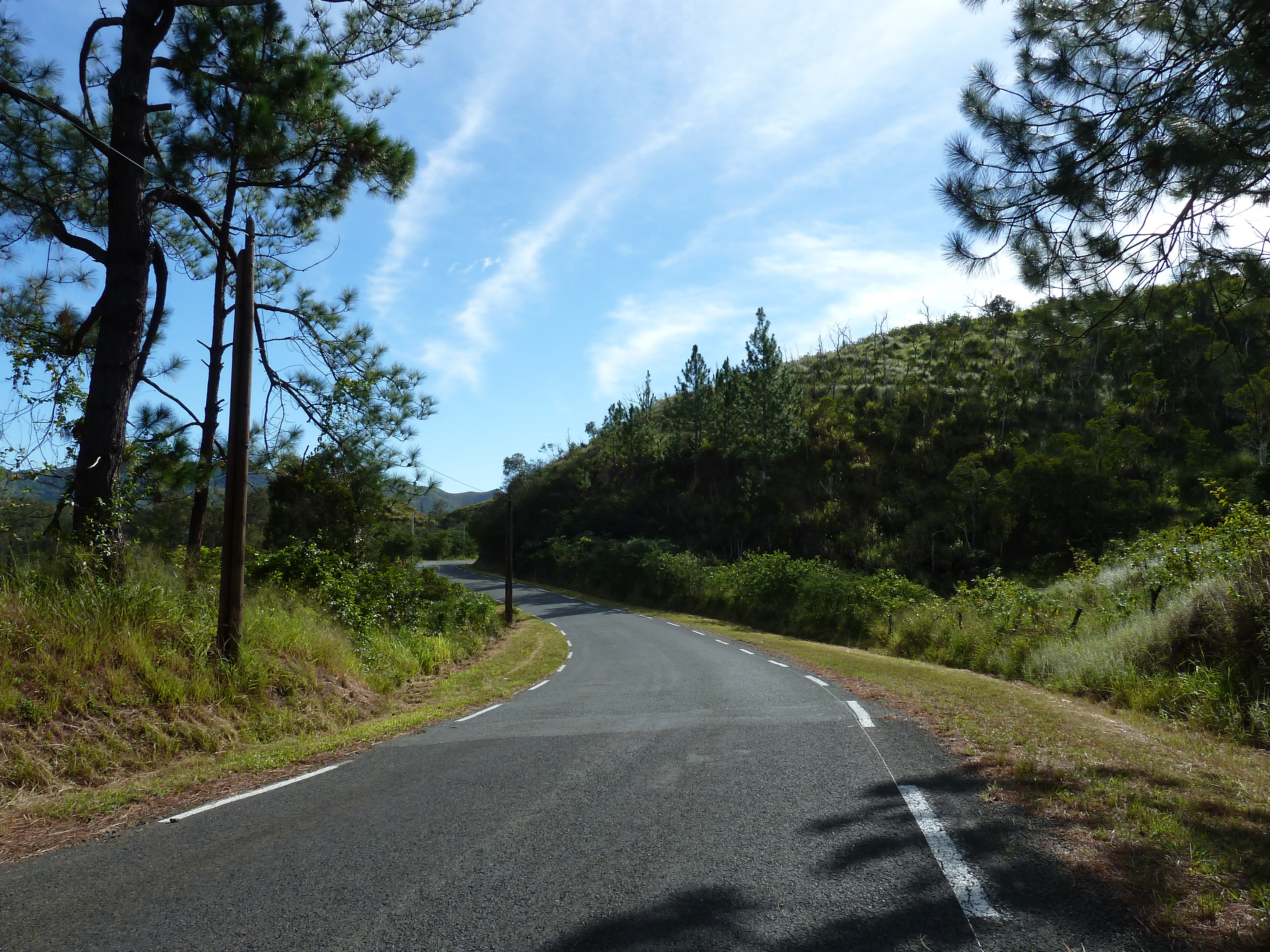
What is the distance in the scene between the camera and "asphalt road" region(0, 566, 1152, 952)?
11.3 feet

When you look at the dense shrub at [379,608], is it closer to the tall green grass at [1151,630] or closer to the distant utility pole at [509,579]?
the distant utility pole at [509,579]

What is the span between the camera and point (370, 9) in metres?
10.6

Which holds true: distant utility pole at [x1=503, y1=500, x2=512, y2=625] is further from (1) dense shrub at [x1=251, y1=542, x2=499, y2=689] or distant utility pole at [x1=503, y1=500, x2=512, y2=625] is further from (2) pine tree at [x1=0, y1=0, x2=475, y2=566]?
(2) pine tree at [x1=0, y1=0, x2=475, y2=566]

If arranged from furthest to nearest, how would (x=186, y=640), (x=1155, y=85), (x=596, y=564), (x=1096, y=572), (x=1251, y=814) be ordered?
(x=596, y=564) < (x=1096, y=572) < (x=186, y=640) < (x=1155, y=85) < (x=1251, y=814)

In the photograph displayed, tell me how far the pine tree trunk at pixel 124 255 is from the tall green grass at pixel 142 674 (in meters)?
1.21

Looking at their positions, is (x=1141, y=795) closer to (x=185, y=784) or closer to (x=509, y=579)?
(x=185, y=784)

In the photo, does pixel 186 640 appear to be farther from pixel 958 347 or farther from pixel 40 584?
pixel 958 347

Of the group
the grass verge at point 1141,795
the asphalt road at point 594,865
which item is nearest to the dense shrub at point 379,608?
the asphalt road at point 594,865

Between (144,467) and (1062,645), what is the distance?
1631 cm

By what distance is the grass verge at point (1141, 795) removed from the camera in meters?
3.52

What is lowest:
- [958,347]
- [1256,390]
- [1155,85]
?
[1256,390]

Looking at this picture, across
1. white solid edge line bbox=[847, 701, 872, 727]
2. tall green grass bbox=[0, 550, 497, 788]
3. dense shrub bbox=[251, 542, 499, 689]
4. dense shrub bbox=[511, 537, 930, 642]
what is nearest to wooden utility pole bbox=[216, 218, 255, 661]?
tall green grass bbox=[0, 550, 497, 788]

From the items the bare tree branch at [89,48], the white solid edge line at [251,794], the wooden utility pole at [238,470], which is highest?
the bare tree branch at [89,48]

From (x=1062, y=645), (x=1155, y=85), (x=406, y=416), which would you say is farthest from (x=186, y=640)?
(x=1062, y=645)
